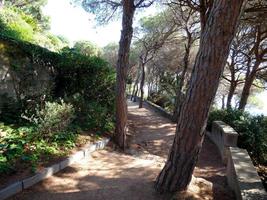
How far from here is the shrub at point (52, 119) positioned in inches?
230

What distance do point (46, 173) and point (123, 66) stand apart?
408cm

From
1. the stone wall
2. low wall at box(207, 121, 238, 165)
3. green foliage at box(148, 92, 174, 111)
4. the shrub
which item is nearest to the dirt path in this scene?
low wall at box(207, 121, 238, 165)

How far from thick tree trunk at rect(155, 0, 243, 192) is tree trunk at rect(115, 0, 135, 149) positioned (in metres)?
3.87

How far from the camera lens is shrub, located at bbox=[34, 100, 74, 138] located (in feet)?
19.2

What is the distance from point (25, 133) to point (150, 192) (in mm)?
2905

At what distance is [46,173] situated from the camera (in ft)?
15.6

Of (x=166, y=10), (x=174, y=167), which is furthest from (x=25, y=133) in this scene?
(x=166, y=10)

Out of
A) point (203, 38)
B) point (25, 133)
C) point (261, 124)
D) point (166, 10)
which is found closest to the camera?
point (203, 38)

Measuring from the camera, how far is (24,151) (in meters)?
5.00

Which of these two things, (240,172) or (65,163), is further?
(65,163)

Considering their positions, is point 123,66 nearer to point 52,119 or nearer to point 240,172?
point 52,119

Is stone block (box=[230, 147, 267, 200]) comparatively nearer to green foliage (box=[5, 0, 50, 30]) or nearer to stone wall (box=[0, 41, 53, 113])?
stone wall (box=[0, 41, 53, 113])

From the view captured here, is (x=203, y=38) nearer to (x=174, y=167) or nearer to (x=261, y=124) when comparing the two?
(x=174, y=167)

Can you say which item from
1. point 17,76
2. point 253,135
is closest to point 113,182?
point 17,76
